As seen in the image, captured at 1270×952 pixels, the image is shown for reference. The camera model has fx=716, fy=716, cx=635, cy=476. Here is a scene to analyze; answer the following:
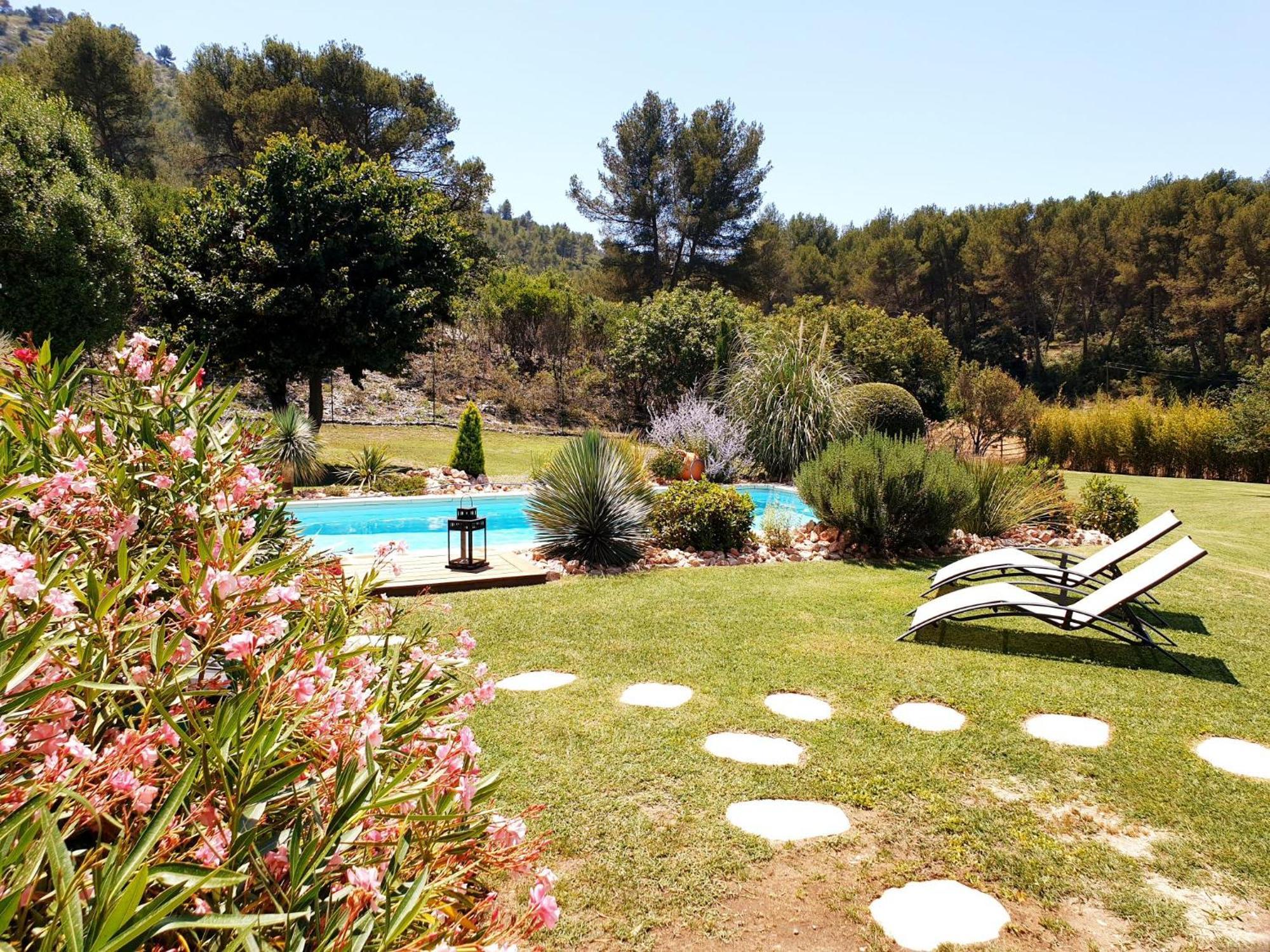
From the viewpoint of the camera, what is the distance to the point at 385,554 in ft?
7.03

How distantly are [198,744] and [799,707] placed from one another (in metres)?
3.00

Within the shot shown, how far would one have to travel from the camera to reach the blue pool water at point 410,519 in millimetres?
8930

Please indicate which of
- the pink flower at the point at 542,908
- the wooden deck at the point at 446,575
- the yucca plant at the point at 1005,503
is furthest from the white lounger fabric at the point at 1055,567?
the pink flower at the point at 542,908

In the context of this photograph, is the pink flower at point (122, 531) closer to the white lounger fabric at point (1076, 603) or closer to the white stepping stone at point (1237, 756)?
the white stepping stone at point (1237, 756)

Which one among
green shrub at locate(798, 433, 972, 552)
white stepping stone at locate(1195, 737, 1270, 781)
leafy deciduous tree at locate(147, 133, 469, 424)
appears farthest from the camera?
leafy deciduous tree at locate(147, 133, 469, 424)

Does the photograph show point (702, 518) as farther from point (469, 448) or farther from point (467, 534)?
point (469, 448)

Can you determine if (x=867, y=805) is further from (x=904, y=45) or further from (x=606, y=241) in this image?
(x=606, y=241)

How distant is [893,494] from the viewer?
23.2 ft

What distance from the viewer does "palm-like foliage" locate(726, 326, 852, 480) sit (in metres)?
11.9

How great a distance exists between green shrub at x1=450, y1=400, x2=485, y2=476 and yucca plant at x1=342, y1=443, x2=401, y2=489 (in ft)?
3.69

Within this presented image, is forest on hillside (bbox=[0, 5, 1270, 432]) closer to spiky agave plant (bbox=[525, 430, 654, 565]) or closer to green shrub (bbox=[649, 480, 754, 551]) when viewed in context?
spiky agave plant (bbox=[525, 430, 654, 565])

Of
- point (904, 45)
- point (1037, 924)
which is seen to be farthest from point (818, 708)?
point (904, 45)

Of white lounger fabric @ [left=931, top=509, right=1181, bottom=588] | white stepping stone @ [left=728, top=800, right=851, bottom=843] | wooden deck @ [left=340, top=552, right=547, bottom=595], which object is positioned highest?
white lounger fabric @ [left=931, top=509, right=1181, bottom=588]

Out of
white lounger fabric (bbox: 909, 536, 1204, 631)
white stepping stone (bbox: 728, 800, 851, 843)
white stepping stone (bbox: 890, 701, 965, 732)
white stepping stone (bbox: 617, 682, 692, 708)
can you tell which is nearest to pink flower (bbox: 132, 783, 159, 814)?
white stepping stone (bbox: 728, 800, 851, 843)
